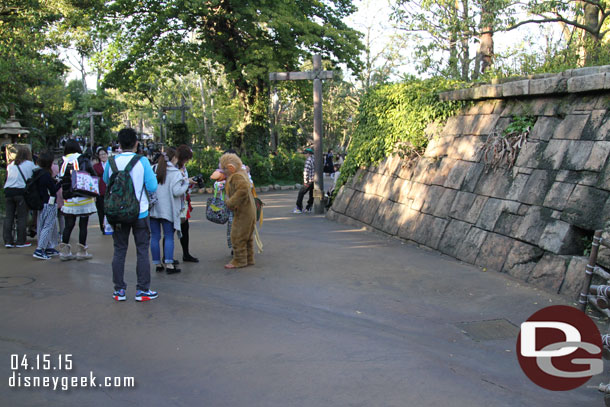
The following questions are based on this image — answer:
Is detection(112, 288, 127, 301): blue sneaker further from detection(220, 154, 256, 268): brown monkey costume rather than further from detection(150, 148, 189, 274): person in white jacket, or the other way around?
detection(220, 154, 256, 268): brown monkey costume

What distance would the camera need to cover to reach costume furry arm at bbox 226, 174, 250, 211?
7500 millimetres

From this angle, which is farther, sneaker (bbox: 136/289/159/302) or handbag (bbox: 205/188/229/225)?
handbag (bbox: 205/188/229/225)

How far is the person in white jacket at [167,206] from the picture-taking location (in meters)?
7.16

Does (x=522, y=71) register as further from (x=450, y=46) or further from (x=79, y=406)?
(x=79, y=406)

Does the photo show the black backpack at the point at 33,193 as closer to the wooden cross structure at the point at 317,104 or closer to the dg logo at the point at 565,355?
the wooden cross structure at the point at 317,104

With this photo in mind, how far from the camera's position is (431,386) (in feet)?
12.9

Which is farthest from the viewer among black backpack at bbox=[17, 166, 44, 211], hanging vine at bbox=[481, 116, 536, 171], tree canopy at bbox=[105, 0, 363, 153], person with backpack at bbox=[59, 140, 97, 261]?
tree canopy at bbox=[105, 0, 363, 153]

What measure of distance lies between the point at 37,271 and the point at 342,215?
665 centimetres

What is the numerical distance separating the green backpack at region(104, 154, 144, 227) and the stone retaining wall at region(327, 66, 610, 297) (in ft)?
15.5

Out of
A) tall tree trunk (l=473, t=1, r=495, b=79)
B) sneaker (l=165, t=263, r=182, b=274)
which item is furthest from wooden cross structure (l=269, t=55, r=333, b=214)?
sneaker (l=165, t=263, r=182, b=274)

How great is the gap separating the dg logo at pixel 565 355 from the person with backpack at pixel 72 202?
21.9 feet

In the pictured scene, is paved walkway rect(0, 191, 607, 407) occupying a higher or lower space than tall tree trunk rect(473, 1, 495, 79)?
lower

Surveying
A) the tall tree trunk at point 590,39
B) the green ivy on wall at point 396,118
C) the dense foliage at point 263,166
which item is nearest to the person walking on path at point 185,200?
the green ivy on wall at point 396,118

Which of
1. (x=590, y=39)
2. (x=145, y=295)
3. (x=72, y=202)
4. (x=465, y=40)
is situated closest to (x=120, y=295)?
(x=145, y=295)
